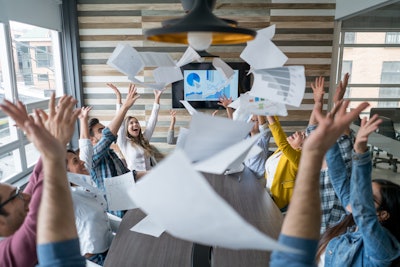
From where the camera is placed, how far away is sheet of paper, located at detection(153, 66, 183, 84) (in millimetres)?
1547

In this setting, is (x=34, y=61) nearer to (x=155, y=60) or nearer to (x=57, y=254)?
(x=155, y=60)

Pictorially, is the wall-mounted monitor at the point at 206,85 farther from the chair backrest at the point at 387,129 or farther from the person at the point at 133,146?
the chair backrest at the point at 387,129

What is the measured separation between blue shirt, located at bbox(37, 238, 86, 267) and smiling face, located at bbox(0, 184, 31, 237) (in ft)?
1.75

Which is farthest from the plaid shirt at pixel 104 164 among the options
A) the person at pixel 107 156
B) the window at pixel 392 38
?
the window at pixel 392 38

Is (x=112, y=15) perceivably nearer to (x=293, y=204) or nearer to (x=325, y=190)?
(x=325, y=190)

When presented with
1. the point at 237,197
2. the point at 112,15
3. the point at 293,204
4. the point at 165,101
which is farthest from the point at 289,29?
the point at 293,204

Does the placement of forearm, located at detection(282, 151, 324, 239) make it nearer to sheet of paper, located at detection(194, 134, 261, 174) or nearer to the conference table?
sheet of paper, located at detection(194, 134, 261, 174)

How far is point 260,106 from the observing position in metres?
1.30

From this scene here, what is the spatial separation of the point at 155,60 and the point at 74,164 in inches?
31.6

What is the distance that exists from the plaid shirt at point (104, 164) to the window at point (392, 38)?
9.30 feet

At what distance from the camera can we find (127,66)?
1363 mm

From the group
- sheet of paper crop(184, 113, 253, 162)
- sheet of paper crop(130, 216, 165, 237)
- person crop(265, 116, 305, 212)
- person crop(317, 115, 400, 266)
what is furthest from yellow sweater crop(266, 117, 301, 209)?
sheet of paper crop(184, 113, 253, 162)

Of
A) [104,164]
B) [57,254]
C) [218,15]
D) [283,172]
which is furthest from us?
[218,15]

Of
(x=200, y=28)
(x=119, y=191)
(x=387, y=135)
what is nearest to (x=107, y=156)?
(x=119, y=191)
